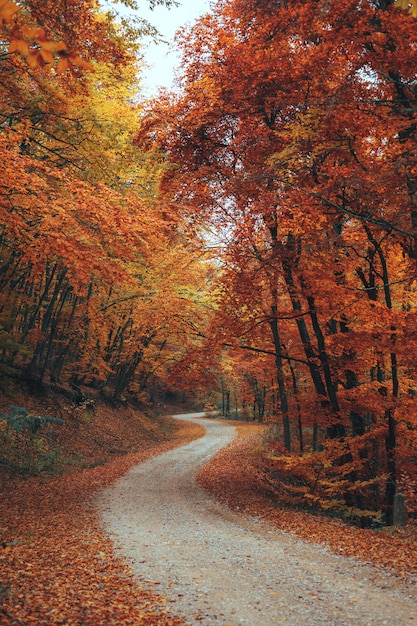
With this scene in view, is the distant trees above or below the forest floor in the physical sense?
above

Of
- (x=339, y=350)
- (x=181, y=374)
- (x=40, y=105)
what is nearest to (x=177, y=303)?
(x=181, y=374)

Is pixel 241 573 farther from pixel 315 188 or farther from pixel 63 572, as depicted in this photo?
pixel 315 188

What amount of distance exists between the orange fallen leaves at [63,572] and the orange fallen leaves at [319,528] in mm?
3708

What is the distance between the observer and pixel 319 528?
31.6 ft

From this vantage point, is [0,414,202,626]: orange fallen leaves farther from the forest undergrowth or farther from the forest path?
the forest path

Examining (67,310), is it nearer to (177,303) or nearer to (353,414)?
(177,303)

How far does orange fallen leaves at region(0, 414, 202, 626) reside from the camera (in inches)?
191

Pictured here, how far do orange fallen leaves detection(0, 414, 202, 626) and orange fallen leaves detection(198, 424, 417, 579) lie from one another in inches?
146

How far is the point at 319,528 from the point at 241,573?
11.8 feet

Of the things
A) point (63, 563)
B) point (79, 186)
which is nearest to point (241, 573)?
point (63, 563)

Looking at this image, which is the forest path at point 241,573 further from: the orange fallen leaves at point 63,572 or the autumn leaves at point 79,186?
the autumn leaves at point 79,186

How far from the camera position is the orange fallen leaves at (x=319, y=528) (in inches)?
296

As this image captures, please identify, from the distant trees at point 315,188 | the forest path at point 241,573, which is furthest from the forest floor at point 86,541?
the distant trees at point 315,188

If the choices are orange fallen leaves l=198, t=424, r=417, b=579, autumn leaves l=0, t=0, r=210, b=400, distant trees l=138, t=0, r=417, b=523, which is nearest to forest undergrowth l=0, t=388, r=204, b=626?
orange fallen leaves l=198, t=424, r=417, b=579
